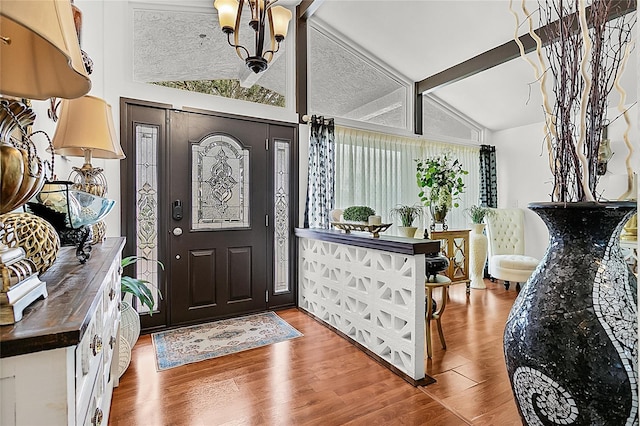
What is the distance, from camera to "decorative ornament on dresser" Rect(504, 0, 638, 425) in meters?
0.87

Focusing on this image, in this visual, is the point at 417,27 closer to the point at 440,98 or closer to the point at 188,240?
the point at 440,98

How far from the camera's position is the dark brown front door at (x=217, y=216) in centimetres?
331

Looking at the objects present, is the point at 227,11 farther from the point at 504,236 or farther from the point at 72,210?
the point at 504,236

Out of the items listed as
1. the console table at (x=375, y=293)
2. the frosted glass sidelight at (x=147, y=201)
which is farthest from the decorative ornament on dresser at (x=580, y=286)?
the frosted glass sidelight at (x=147, y=201)

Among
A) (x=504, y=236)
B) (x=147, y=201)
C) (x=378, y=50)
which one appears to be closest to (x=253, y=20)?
(x=147, y=201)

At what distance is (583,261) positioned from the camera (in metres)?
0.97

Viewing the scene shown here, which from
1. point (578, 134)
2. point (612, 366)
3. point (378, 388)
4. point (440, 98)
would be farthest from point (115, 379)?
point (440, 98)

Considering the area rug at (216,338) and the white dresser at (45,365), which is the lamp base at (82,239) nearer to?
the white dresser at (45,365)

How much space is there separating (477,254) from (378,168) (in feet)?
6.56

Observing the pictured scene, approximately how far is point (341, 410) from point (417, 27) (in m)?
3.95

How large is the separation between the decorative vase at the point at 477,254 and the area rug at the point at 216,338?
302cm

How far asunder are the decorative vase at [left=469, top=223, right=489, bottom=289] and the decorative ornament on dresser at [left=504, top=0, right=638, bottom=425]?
13.7ft

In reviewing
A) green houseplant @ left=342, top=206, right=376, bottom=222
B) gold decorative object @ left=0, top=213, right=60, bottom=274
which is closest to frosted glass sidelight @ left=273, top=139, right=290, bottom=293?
green houseplant @ left=342, top=206, right=376, bottom=222

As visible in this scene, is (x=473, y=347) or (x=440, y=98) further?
(x=440, y=98)
